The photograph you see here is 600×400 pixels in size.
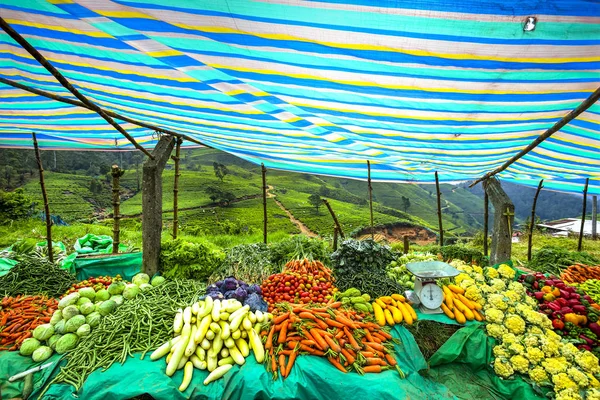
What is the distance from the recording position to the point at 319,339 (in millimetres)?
3047

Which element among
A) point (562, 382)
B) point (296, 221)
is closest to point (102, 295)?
point (562, 382)

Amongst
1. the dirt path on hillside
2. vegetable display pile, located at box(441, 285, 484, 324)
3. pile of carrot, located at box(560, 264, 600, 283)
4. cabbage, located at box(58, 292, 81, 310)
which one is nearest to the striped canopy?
pile of carrot, located at box(560, 264, 600, 283)

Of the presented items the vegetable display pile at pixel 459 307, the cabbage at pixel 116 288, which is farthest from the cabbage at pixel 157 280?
the vegetable display pile at pixel 459 307

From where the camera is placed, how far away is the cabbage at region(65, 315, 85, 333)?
11.0ft

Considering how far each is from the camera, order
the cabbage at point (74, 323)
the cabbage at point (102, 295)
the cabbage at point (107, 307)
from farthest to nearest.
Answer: the cabbage at point (102, 295), the cabbage at point (107, 307), the cabbage at point (74, 323)

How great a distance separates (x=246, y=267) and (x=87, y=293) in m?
2.39

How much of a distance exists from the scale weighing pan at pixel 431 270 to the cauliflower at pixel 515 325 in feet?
2.72

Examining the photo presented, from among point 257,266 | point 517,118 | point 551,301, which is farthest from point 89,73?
point 551,301

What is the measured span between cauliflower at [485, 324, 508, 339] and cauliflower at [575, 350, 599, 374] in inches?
25.8

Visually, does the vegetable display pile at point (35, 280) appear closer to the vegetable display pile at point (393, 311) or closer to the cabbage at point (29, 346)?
the cabbage at point (29, 346)

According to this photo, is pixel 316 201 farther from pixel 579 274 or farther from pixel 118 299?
pixel 118 299

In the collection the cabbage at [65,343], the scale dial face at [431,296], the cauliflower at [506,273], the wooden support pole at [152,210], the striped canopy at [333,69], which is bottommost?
the cabbage at [65,343]

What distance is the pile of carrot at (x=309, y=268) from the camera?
490cm

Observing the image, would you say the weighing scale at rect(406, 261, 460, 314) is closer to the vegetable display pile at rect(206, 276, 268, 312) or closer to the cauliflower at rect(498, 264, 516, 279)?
the cauliflower at rect(498, 264, 516, 279)
